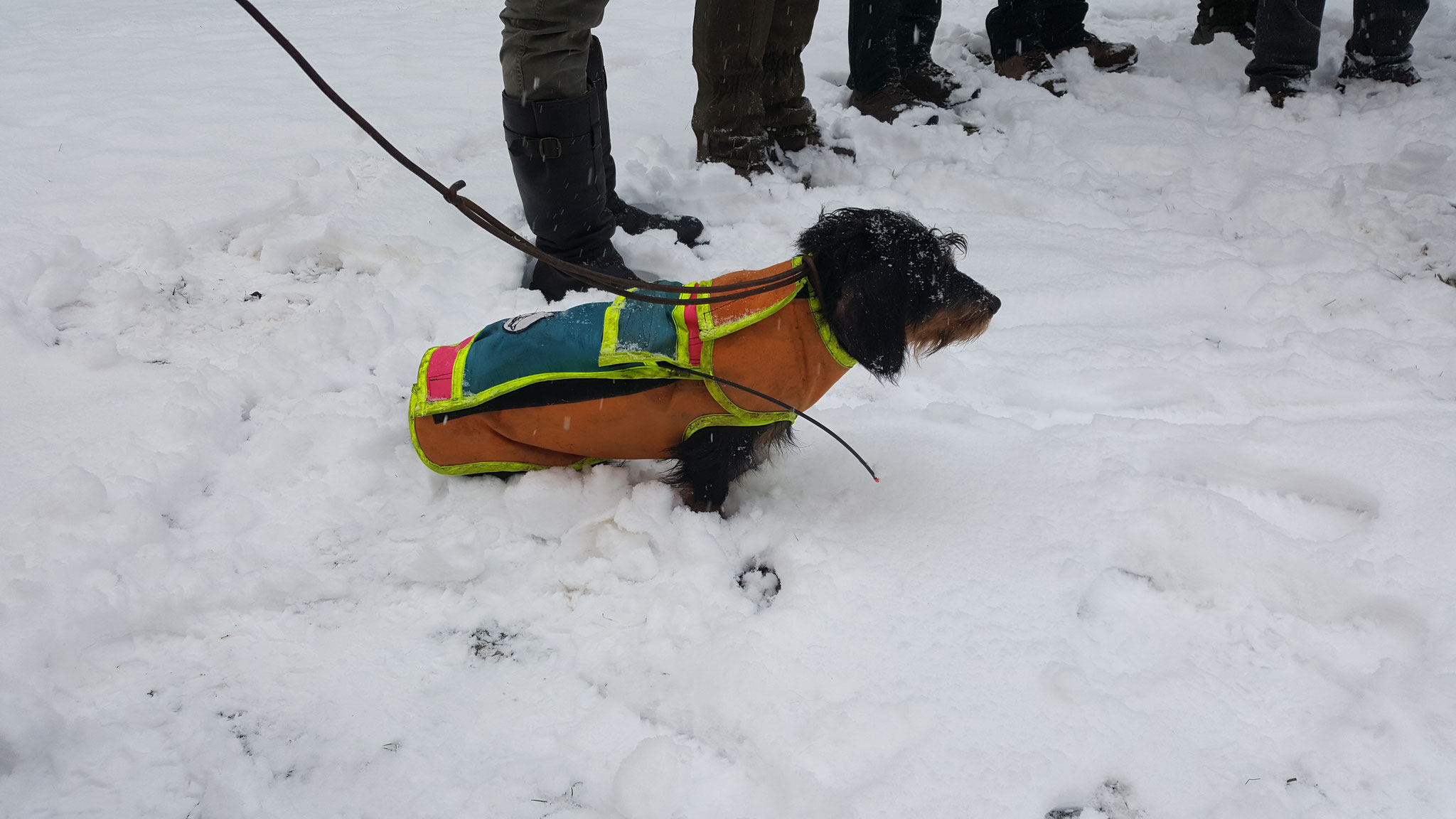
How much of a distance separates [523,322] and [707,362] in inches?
21.8

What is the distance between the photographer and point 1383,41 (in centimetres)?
477

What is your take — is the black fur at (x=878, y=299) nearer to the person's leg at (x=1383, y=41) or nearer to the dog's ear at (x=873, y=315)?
the dog's ear at (x=873, y=315)

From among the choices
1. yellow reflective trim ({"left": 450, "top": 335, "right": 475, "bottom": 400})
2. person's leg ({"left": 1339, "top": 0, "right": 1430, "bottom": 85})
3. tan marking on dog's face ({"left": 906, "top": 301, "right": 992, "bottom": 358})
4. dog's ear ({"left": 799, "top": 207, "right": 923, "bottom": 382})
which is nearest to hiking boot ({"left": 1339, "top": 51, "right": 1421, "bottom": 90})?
person's leg ({"left": 1339, "top": 0, "right": 1430, "bottom": 85})

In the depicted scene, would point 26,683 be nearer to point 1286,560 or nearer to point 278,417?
point 278,417

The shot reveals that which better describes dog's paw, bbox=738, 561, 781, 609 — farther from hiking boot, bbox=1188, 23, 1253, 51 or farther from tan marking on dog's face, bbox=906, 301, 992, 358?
hiking boot, bbox=1188, 23, 1253, 51

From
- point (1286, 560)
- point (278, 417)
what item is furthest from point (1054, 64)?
point (278, 417)

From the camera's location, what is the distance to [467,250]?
11.3 ft

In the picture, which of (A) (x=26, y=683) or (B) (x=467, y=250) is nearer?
(A) (x=26, y=683)

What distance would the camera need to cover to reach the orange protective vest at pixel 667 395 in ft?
6.97

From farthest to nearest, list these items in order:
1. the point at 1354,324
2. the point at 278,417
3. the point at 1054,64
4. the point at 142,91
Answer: the point at 1054,64 < the point at 142,91 < the point at 1354,324 < the point at 278,417

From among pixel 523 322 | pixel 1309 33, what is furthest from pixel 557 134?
pixel 1309 33

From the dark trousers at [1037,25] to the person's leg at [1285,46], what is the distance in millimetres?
1038

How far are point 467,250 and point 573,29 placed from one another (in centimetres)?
102

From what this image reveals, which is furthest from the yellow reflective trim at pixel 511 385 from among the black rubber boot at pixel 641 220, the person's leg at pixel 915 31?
the person's leg at pixel 915 31
